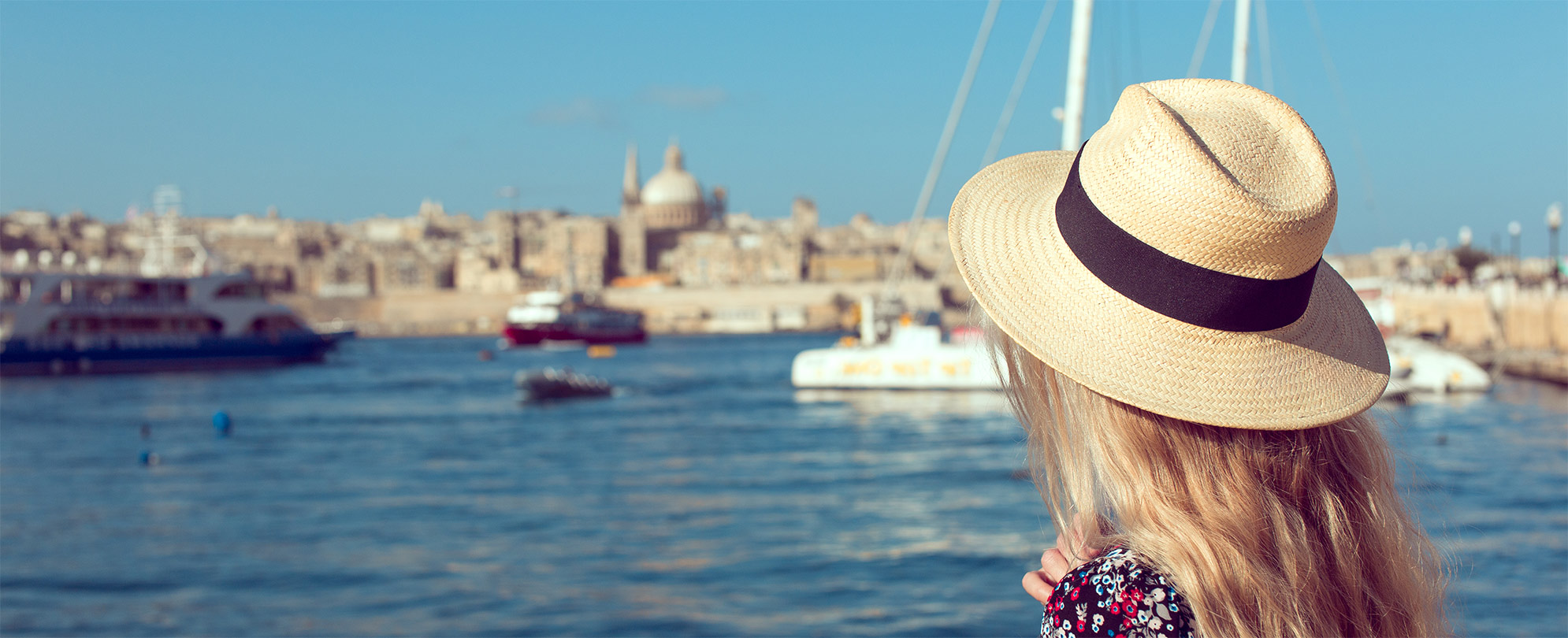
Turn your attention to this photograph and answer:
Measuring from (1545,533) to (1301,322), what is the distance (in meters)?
7.79

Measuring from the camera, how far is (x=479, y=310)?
87.9 metres

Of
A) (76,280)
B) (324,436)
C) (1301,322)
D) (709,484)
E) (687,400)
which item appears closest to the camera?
(1301,322)

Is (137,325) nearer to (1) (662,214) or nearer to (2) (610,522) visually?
(2) (610,522)

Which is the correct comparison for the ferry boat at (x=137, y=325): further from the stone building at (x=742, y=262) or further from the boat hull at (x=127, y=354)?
the stone building at (x=742, y=262)

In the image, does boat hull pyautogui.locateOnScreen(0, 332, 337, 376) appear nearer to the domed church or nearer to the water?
the water

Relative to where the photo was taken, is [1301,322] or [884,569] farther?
[884,569]

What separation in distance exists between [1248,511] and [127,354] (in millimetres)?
38574

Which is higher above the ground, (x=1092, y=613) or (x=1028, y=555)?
(x=1092, y=613)

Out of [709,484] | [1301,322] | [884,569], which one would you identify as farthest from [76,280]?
[1301,322]

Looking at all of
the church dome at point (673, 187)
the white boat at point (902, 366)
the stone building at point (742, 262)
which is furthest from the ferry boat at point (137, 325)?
the church dome at point (673, 187)

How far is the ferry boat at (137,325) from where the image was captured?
114ft

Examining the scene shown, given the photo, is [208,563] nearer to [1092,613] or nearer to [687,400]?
[1092,613]

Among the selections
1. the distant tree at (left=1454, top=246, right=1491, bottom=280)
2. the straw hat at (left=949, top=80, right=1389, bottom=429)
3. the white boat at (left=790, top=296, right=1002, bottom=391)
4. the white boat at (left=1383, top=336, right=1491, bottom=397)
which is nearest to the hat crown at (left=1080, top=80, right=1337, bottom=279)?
the straw hat at (left=949, top=80, right=1389, bottom=429)

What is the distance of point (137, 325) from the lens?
36.8 meters
